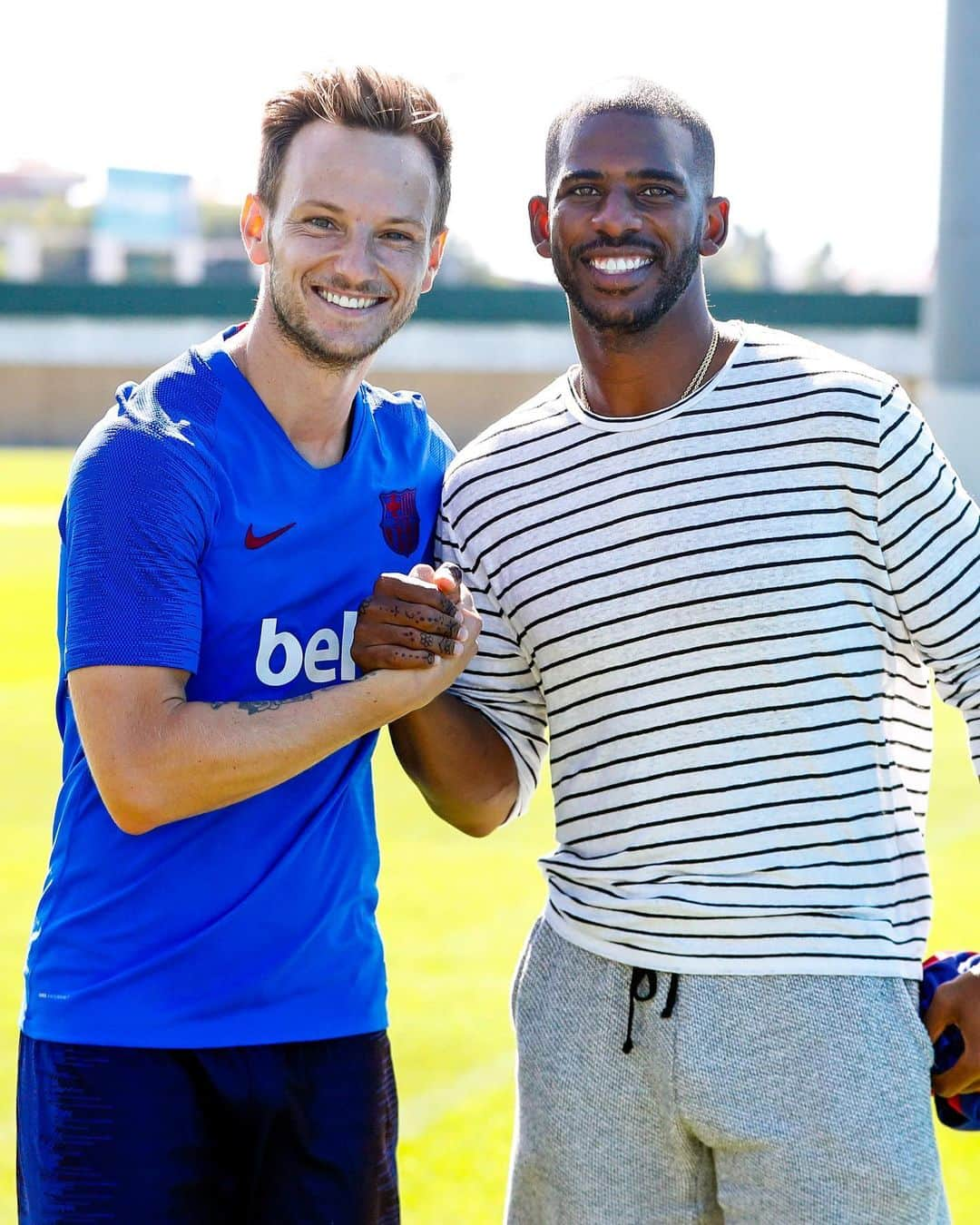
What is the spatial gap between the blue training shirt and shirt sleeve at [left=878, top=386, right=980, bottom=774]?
0.83 meters

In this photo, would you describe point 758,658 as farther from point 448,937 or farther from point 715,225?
point 448,937

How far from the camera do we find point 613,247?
268 cm

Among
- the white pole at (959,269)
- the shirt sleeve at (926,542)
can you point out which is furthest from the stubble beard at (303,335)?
the white pole at (959,269)

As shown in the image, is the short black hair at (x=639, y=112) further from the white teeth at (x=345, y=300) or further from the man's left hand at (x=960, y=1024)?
the man's left hand at (x=960, y=1024)

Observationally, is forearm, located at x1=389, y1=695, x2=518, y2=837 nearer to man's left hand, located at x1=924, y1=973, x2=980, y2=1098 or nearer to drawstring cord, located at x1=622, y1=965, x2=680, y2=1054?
drawstring cord, located at x1=622, y1=965, x2=680, y2=1054

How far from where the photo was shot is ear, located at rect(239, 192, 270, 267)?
2.87 m

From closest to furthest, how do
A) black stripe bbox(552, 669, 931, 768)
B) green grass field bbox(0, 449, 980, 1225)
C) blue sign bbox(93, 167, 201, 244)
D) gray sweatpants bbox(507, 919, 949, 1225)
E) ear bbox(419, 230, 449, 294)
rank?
gray sweatpants bbox(507, 919, 949, 1225) < black stripe bbox(552, 669, 931, 768) < ear bbox(419, 230, 449, 294) < green grass field bbox(0, 449, 980, 1225) < blue sign bbox(93, 167, 201, 244)

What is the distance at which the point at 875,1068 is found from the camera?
2.46m

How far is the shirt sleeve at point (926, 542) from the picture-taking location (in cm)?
254

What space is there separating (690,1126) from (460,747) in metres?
0.71

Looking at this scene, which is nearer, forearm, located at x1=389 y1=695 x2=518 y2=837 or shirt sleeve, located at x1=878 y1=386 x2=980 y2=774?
shirt sleeve, located at x1=878 y1=386 x2=980 y2=774

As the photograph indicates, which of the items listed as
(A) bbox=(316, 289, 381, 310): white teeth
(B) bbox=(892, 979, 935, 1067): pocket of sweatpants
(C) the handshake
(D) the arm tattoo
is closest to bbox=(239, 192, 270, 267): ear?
(A) bbox=(316, 289, 381, 310): white teeth

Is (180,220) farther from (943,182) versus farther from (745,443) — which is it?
(745,443)

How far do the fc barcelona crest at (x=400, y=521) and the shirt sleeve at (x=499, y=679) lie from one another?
0.18 feet
